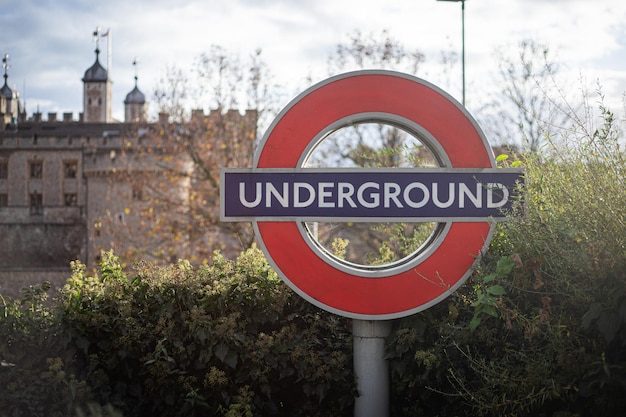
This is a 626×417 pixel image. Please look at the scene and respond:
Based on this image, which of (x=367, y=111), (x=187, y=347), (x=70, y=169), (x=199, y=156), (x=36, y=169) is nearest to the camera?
(x=187, y=347)

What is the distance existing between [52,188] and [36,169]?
196 centimetres

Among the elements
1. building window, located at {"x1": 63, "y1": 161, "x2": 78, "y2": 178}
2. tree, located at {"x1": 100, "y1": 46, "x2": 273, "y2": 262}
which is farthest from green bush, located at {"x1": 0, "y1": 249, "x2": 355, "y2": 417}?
building window, located at {"x1": 63, "y1": 161, "x2": 78, "y2": 178}

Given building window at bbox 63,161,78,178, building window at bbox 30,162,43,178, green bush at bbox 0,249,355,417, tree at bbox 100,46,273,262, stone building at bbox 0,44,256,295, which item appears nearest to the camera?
green bush at bbox 0,249,355,417

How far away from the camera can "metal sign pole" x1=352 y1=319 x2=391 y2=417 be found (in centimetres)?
448

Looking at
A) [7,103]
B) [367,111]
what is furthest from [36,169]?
[367,111]

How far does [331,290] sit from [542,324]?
1220mm

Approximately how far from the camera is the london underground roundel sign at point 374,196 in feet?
14.7

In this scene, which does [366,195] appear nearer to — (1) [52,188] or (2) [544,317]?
(2) [544,317]

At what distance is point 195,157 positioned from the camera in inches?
840

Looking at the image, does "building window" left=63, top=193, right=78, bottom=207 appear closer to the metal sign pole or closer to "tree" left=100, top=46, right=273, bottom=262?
"tree" left=100, top=46, right=273, bottom=262

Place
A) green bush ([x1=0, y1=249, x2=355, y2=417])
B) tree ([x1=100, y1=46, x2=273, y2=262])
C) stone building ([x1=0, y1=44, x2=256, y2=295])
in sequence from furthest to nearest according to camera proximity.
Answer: stone building ([x1=0, y1=44, x2=256, y2=295])
tree ([x1=100, y1=46, x2=273, y2=262])
green bush ([x1=0, y1=249, x2=355, y2=417])

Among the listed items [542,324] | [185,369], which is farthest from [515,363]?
[185,369]

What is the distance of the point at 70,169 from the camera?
50562mm

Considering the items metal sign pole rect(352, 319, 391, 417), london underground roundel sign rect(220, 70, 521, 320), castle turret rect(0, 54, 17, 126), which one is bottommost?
metal sign pole rect(352, 319, 391, 417)
